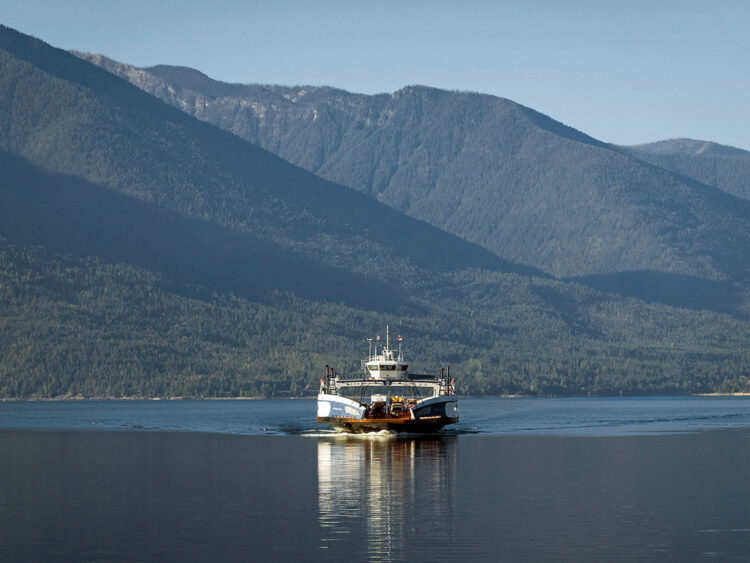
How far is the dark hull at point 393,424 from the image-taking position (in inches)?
6683

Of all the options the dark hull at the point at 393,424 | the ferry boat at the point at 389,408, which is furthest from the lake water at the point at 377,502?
the ferry boat at the point at 389,408

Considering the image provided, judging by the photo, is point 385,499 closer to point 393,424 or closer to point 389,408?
point 393,424

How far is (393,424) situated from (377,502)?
264 feet

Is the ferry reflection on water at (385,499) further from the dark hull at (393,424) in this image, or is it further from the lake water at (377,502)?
the dark hull at (393,424)

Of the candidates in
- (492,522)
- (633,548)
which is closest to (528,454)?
(492,522)

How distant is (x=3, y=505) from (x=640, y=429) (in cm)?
12104

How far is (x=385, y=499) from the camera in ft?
298

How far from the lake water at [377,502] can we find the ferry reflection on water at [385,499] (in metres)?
0.14

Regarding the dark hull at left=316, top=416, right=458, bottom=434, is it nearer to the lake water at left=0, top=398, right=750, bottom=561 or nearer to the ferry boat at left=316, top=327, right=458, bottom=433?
the ferry boat at left=316, top=327, right=458, bottom=433

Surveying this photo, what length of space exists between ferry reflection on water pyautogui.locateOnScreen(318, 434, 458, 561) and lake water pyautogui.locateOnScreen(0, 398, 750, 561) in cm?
14

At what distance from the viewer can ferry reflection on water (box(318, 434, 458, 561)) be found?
233ft

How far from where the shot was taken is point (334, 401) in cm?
17775

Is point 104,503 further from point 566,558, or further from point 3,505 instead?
point 566,558

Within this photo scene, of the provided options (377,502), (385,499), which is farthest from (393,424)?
(377,502)
